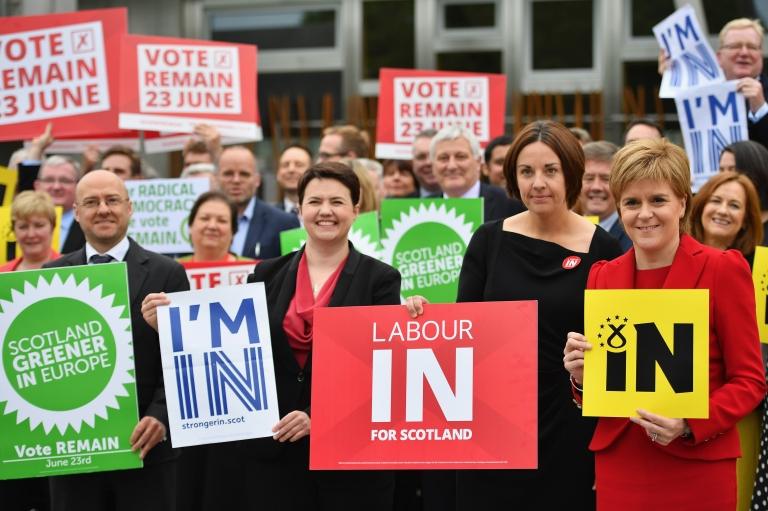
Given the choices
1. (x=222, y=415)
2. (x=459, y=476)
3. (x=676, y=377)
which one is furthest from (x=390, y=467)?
(x=676, y=377)

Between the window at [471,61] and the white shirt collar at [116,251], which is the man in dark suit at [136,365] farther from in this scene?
the window at [471,61]

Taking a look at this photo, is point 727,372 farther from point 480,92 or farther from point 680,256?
point 480,92

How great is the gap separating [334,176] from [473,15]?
925 centimetres

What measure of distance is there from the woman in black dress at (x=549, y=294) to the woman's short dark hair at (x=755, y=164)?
1.63 meters

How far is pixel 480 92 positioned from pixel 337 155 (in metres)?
1.43

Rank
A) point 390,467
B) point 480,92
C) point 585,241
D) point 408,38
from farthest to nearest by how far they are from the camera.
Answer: point 408,38, point 480,92, point 585,241, point 390,467

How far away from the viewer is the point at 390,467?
13.8ft

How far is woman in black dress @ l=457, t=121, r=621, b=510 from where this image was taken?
4.41m

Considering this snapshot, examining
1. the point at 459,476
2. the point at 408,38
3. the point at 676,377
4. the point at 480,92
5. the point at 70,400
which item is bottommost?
the point at 459,476

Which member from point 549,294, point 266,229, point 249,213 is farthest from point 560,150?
point 249,213

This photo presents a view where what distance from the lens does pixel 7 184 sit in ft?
25.3

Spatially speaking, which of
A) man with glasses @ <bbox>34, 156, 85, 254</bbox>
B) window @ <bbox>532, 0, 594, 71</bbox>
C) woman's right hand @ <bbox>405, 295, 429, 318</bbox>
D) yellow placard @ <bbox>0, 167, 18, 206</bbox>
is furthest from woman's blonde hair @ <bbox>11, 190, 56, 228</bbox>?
window @ <bbox>532, 0, 594, 71</bbox>

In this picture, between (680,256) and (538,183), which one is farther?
(538,183)

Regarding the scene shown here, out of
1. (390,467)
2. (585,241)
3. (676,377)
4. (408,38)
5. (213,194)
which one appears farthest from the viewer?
(408,38)
